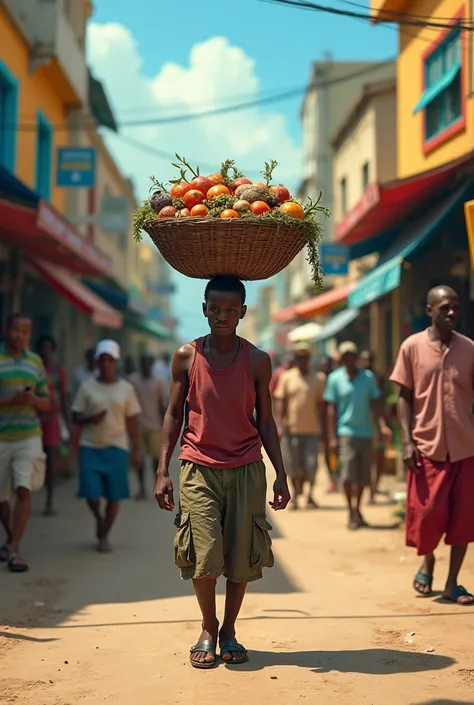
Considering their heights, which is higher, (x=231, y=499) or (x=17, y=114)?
(x=17, y=114)

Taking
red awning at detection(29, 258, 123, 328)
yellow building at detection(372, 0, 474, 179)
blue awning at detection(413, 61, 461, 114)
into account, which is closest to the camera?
yellow building at detection(372, 0, 474, 179)

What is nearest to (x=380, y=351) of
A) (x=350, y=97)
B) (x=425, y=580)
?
(x=425, y=580)

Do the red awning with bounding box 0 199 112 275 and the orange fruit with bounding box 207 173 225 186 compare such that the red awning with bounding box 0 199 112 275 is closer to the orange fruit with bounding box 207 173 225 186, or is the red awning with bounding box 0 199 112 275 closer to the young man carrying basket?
the orange fruit with bounding box 207 173 225 186

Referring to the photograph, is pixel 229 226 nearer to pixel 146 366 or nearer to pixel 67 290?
pixel 146 366

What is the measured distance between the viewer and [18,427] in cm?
762

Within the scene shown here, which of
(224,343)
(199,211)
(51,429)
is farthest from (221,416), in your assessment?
(51,429)

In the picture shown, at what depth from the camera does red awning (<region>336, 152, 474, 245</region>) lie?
10445mm

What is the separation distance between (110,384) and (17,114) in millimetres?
8496

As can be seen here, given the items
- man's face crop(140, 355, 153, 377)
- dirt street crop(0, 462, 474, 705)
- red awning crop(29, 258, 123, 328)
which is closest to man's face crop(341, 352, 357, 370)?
dirt street crop(0, 462, 474, 705)

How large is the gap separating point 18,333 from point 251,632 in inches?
130

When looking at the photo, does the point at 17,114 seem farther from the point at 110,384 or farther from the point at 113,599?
the point at 113,599

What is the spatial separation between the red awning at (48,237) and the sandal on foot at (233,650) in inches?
242

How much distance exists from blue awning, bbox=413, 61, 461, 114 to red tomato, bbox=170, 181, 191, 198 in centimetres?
826

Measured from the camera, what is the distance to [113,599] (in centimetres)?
652
